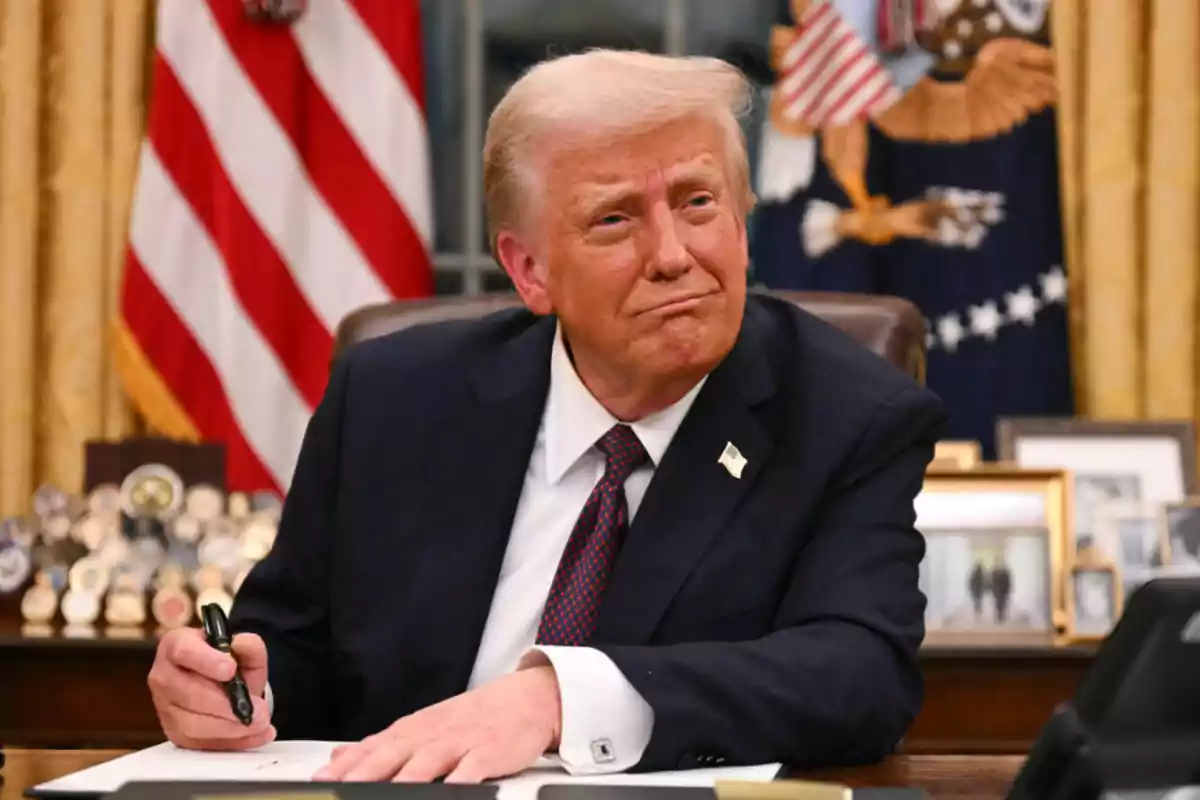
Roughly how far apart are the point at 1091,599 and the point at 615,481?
1.31 meters

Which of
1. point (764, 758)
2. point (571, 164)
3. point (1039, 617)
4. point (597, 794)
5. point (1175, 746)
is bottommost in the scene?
point (1039, 617)

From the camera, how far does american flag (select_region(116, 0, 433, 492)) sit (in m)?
3.45

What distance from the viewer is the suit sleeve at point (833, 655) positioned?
147 centimetres

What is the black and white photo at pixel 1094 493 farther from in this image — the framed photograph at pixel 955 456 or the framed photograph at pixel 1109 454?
the framed photograph at pixel 955 456

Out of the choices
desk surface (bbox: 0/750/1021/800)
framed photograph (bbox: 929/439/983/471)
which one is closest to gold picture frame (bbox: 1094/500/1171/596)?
framed photograph (bbox: 929/439/983/471)

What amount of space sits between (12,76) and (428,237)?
3.11ft

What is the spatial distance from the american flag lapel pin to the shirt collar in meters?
0.07

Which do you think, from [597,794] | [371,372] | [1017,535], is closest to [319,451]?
[371,372]

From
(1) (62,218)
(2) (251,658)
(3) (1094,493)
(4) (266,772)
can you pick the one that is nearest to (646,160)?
(2) (251,658)

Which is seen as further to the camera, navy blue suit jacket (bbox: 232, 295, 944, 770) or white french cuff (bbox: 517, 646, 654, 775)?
navy blue suit jacket (bbox: 232, 295, 944, 770)

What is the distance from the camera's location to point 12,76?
3484mm

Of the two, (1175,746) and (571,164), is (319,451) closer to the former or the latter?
(571,164)

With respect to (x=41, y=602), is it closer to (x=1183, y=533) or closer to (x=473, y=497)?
(x=473, y=497)

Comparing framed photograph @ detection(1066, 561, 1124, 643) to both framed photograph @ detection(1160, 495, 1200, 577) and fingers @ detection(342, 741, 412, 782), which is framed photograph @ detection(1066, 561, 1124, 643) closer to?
framed photograph @ detection(1160, 495, 1200, 577)
